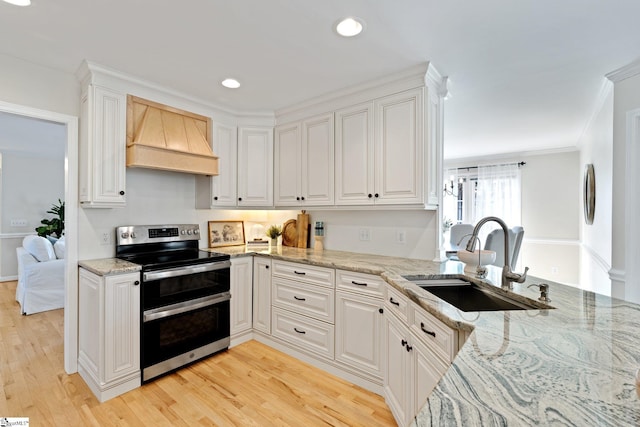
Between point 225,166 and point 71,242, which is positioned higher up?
point 225,166

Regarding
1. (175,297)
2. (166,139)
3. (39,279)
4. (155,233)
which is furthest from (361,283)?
(39,279)

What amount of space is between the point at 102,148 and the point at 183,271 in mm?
1177

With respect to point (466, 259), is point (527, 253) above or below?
below

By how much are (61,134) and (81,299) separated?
132 inches

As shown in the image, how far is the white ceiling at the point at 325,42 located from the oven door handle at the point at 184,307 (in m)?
1.88

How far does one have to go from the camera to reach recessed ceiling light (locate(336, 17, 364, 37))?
1.79 meters

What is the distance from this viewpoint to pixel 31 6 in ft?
5.59

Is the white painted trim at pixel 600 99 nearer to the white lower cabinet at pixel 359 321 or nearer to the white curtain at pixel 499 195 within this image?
the white curtain at pixel 499 195

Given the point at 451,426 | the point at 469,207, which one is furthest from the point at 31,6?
the point at 469,207

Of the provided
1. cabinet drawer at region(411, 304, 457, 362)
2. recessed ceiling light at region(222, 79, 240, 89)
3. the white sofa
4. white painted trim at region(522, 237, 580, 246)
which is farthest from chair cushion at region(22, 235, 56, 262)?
white painted trim at region(522, 237, 580, 246)

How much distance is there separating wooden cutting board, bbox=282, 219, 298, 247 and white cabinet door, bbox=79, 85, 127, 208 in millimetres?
1616

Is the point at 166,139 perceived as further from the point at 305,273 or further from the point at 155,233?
the point at 305,273

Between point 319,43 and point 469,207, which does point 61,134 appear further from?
point 469,207

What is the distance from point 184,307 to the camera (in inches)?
98.1
